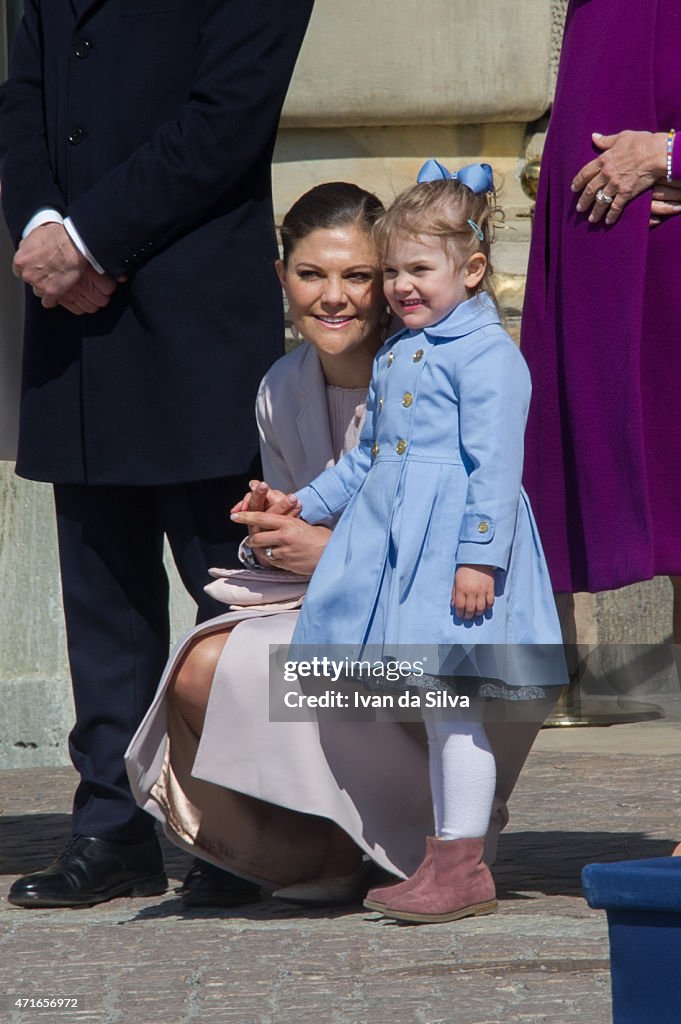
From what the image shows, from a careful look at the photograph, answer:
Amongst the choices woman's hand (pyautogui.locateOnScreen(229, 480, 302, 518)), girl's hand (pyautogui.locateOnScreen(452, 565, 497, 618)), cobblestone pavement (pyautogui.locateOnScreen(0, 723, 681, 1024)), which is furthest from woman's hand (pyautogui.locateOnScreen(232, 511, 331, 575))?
cobblestone pavement (pyautogui.locateOnScreen(0, 723, 681, 1024))

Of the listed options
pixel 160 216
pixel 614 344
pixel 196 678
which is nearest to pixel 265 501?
pixel 196 678

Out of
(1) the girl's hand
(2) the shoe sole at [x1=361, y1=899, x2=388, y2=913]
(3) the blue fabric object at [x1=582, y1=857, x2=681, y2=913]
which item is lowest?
(2) the shoe sole at [x1=361, y1=899, x2=388, y2=913]

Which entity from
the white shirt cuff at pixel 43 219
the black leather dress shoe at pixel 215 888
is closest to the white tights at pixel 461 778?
the black leather dress shoe at pixel 215 888

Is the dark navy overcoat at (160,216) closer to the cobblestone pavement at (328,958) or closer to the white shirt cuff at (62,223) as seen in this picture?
the white shirt cuff at (62,223)

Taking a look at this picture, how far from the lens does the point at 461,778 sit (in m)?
3.35

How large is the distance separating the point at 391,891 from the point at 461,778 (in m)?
0.23

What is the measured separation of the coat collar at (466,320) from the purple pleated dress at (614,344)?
115mm

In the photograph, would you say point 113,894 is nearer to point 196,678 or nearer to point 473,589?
point 196,678

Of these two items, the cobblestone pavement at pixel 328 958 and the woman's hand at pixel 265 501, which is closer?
the cobblestone pavement at pixel 328 958

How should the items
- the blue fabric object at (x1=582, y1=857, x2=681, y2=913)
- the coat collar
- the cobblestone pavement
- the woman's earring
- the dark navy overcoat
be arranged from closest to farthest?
the blue fabric object at (x1=582, y1=857, x2=681, y2=913), the cobblestone pavement, the coat collar, the dark navy overcoat, the woman's earring

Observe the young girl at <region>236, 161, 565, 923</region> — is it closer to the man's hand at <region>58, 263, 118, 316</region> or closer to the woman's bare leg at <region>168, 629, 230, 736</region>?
the woman's bare leg at <region>168, 629, 230, 736</region>

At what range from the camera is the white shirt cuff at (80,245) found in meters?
3.55

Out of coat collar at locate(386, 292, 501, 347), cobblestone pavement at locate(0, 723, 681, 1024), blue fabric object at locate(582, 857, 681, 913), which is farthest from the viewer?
coat collar at locate(386, 292, 501, 347)

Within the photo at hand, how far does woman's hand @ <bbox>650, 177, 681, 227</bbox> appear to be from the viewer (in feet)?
11.0
